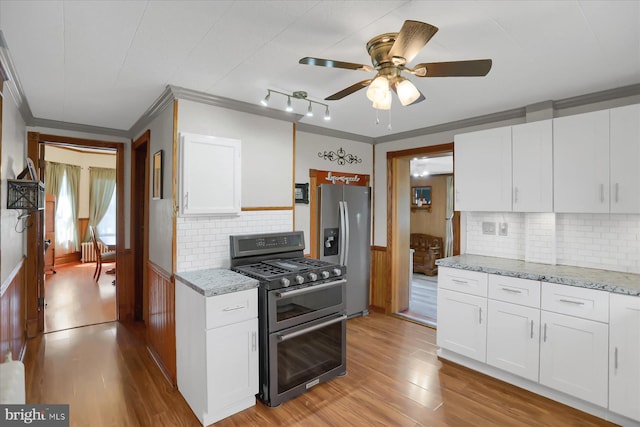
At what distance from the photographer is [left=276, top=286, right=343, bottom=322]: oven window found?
2.48 m

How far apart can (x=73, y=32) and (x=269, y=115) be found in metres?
1.64

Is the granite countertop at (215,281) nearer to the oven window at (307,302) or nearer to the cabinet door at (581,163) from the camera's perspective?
the oven window at (307,302)

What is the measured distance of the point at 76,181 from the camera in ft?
25.4

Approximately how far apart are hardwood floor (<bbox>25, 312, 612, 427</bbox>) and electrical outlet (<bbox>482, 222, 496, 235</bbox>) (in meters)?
1.36

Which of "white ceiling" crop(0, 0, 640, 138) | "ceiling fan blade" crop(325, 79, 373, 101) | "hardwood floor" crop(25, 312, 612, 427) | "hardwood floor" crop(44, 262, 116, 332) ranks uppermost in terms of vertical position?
"white ceiling" crop(0, 0, 640, 138)

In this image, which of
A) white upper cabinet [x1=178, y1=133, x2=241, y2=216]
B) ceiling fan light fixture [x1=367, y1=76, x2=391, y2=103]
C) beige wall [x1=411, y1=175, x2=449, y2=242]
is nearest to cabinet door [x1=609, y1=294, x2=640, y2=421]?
ceiling fan light fixture [x1=367, y1=76, x2=391, y2=103]

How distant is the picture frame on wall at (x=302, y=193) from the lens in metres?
3.89

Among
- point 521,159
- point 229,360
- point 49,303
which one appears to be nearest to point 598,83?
point 521,159

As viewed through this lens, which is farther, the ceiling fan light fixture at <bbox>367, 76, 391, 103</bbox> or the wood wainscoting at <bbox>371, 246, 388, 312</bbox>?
the wood wainscoting at <bbox>371, 246, 388, 312</bbox>

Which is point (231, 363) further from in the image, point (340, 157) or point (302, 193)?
point (340, 157)

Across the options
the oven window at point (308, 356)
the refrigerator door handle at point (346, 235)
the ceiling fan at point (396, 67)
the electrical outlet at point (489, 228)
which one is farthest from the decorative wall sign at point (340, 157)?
the ceiling fan at point (396, 67)

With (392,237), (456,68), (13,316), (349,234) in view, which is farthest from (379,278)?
(13,316)

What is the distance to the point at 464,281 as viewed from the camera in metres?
3.04

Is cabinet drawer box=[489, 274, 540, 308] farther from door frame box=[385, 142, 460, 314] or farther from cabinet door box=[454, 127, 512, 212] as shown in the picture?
door frame box=[385, 142, 460, 314]
